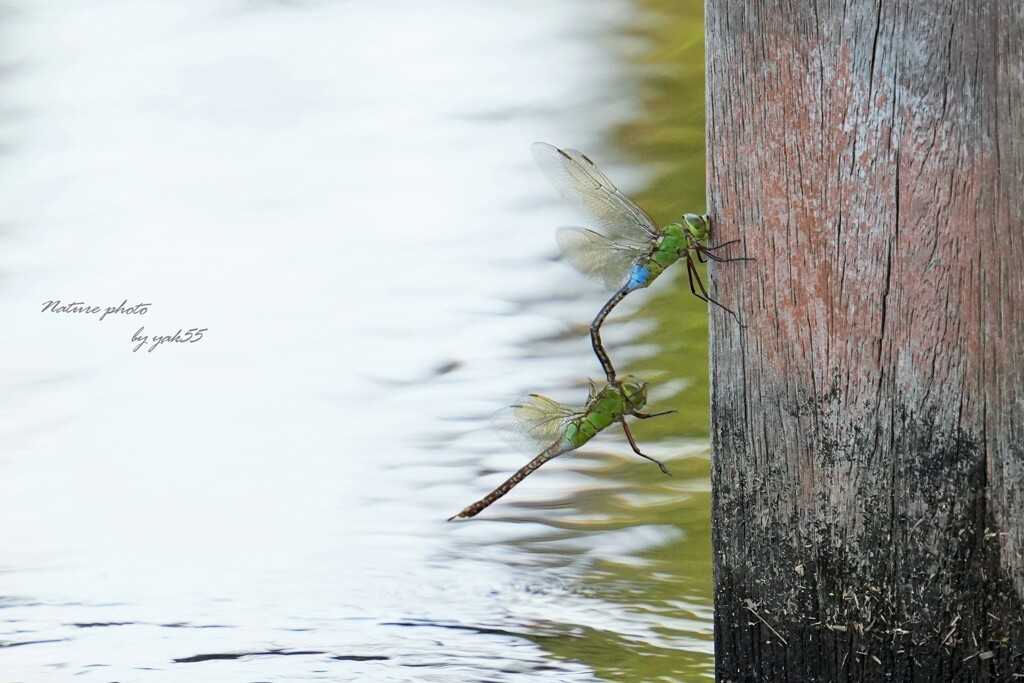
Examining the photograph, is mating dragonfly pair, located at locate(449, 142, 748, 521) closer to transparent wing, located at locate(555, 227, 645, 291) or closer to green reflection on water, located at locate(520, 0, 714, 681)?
transparent wing, located at locate(555, 227, 645, 291)

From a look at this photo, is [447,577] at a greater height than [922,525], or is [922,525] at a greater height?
[922,525]

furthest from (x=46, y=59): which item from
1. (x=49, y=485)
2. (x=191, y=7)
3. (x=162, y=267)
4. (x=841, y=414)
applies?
(x=841, y=414)

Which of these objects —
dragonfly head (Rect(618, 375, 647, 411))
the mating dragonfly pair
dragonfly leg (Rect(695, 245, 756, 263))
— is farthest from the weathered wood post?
dragonfly head (Rect(618, 375, 647, 411))

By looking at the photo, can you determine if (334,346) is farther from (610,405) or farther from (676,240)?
(676,240)

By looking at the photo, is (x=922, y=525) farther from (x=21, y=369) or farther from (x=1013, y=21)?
(x=21, y=369)

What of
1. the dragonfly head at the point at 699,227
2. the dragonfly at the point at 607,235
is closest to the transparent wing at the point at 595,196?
the dragonfly at the point at 607,235

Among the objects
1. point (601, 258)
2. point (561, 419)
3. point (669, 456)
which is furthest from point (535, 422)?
point (669, 456)
